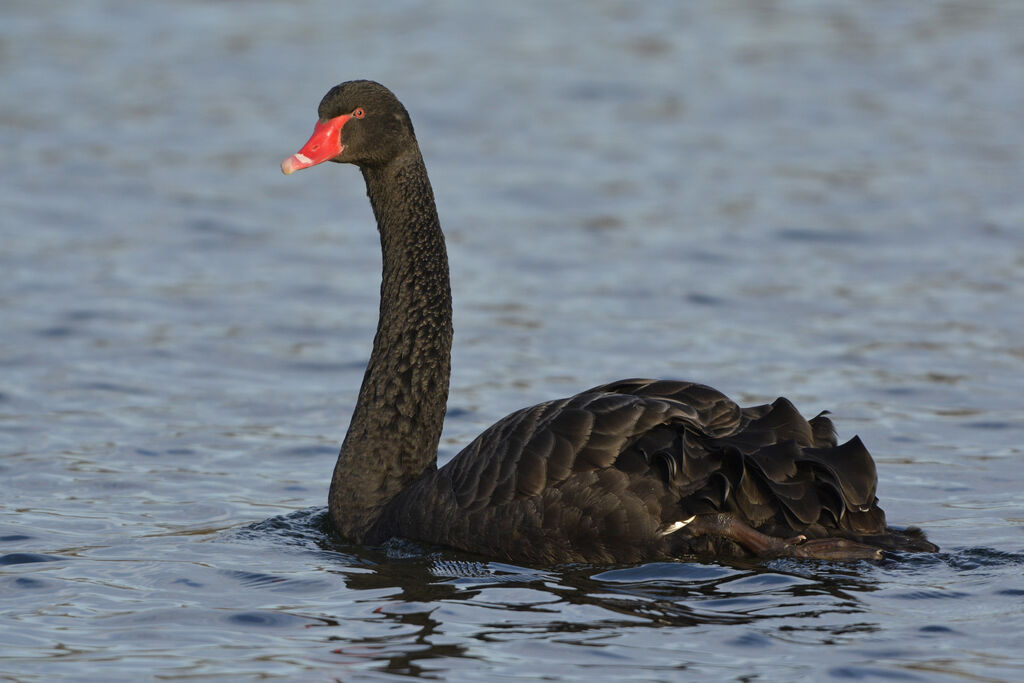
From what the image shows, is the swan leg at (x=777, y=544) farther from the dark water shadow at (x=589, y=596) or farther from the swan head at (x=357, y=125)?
the swan head at (x=357, y=125)

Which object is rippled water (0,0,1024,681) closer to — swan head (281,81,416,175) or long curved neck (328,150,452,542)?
long curved neck (328,150,452,542)

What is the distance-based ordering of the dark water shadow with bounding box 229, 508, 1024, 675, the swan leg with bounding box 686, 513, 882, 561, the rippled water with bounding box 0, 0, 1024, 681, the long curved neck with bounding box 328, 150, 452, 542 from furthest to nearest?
the long curved neck with bounding box 328, 150, 452, 542 < the swan leg with bounding box 686, 513, 882, 561 < the rippled water with bounding box 0, 0, 1024, 681 < the dark water shadow with bounding box 229, 508, 1024, 675

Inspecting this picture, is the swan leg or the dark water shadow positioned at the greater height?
the swan leg

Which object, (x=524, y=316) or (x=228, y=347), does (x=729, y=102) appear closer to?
(x=524, y=316)

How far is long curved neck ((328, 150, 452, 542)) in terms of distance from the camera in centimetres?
852

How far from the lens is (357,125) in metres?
8.34

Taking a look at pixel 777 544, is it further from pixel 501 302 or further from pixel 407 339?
pixel 501 302

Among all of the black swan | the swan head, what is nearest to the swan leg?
the black swan

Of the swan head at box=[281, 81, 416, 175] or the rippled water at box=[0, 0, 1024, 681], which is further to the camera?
the swan head at box=[281, 81, 416, 175]

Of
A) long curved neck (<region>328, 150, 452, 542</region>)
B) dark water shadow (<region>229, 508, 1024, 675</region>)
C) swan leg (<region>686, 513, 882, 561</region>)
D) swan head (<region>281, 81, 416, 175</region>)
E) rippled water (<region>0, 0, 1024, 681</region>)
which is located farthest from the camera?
long curved neck (<region>328, 150, 452, 542</region>)

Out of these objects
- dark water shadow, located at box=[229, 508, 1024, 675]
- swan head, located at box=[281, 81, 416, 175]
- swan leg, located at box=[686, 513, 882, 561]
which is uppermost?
swan head, located at box=[281, 81, 416, 175]

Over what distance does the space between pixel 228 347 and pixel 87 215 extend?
13.7ft

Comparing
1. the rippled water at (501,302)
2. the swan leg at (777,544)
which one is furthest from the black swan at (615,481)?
the rippled water at (501,302)

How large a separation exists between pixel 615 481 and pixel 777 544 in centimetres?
79
